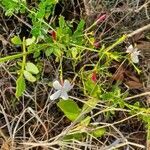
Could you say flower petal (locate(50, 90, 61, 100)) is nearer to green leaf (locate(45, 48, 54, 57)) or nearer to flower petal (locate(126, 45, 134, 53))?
green leaf (locate(45, 48, 54, 57))

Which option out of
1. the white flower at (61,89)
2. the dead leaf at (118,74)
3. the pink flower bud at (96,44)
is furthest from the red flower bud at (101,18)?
the white flower at (61,89)

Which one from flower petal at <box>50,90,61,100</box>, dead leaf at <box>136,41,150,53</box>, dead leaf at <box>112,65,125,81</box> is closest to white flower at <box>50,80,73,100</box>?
flower petal at <box>50,90,61,100</box>

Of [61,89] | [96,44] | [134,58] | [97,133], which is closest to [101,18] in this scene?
[96,44]

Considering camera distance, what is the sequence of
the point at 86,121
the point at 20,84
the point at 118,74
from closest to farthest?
1. the point at 20,84
2. the point at 86,121
3. the point at 118,74

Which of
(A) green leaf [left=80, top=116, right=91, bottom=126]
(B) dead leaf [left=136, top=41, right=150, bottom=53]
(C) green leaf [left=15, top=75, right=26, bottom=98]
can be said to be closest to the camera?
(C) green leaf [left=15, top=75, right=26, bottom=98]

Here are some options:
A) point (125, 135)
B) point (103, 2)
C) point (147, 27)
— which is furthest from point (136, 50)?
point (125, 135)

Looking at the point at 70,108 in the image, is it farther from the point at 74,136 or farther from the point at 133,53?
the point at 133,53

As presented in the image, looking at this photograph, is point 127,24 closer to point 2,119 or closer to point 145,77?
point 145,77
